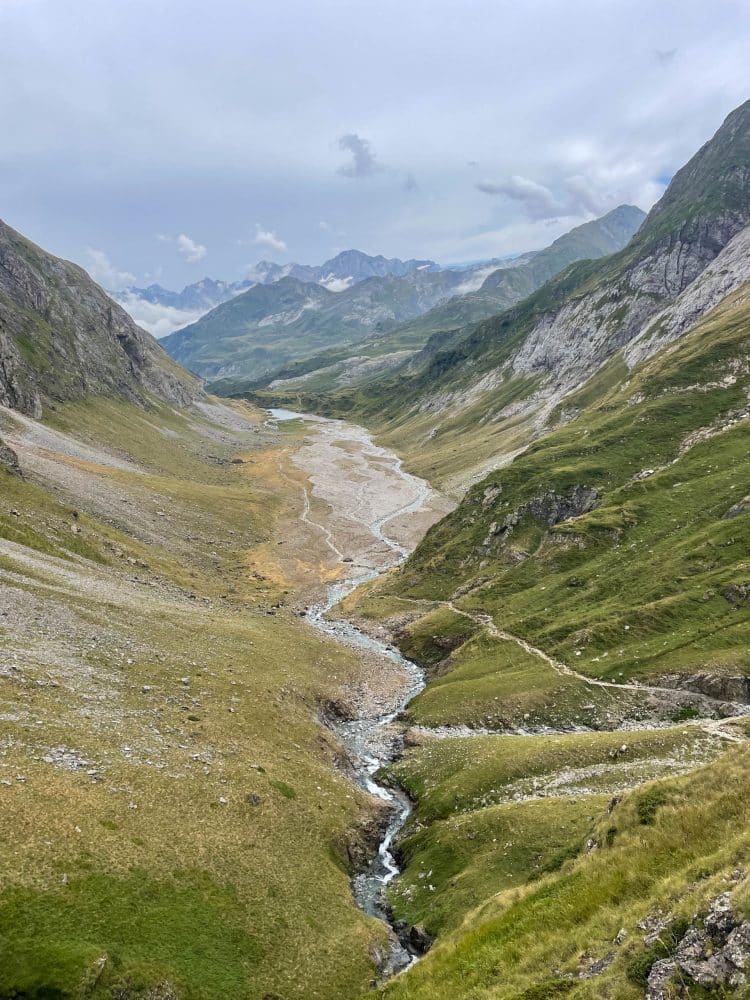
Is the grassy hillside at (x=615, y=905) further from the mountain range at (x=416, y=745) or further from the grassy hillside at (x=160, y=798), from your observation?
the grassy hillside at (x=160, y=798)

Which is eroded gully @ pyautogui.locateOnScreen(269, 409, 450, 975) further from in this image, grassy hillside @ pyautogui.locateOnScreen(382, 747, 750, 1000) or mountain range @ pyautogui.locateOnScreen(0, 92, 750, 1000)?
grassy hillside @ pyautogui.locateOnScreen(382, 747, 750, 1000)

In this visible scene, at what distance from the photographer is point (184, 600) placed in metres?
80.6

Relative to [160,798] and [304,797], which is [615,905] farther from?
[160,798]

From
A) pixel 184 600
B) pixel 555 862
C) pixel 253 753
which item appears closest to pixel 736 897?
pixel 555 862

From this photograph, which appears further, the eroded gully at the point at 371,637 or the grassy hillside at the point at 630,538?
the grassy hillside at the point at 630,538

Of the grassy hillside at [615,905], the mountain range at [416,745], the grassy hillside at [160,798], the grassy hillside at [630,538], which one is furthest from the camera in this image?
the grassy hillside at [630,538]

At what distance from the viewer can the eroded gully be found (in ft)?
130

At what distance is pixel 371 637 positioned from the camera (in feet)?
284

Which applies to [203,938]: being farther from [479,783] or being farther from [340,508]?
[340,508]

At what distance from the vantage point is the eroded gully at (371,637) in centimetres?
3956

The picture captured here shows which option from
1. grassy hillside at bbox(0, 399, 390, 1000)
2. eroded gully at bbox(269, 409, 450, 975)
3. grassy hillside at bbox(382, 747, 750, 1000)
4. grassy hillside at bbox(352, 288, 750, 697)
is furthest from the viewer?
grassy hillside at bbox(352, 288, 750, 697)

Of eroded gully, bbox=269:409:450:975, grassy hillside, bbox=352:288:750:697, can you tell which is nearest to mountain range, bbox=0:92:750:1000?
grassy hillside, bbox=352:288:750:697

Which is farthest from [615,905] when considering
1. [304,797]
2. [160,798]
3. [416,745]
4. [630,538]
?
[630,538]

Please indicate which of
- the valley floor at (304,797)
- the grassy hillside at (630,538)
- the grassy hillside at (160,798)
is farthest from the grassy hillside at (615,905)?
the grassy hillside at (630,538)
